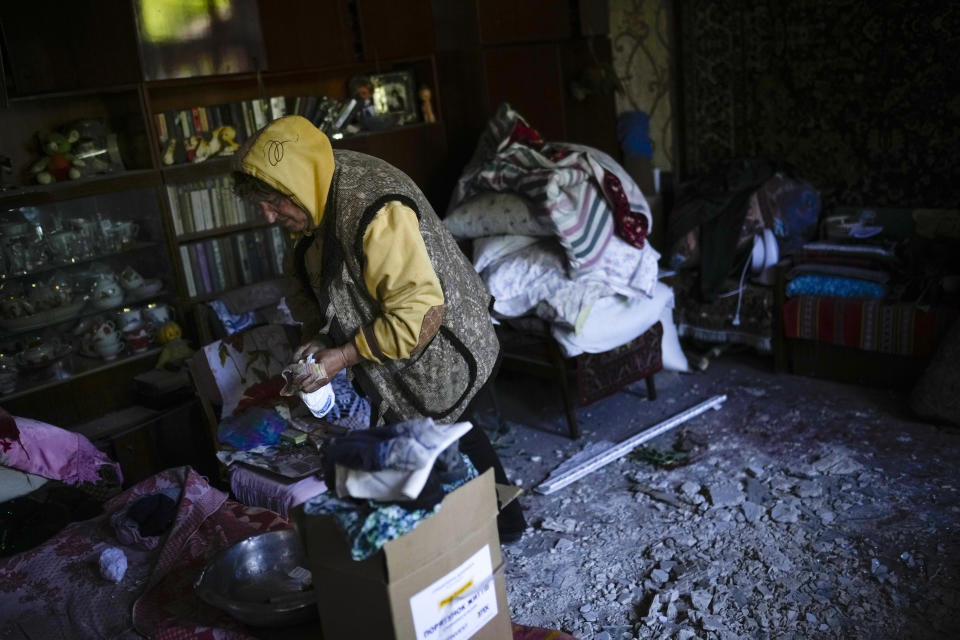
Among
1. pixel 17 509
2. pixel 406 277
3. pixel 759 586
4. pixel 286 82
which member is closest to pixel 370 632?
pixel 406 277

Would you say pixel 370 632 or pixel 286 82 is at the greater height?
pixel 286 82

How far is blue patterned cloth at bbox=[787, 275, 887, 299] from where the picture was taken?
3900 mm

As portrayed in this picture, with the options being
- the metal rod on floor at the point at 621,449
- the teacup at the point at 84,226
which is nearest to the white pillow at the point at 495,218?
the metal rod on floor at the point at 621,449

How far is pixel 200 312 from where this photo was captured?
3668 mm

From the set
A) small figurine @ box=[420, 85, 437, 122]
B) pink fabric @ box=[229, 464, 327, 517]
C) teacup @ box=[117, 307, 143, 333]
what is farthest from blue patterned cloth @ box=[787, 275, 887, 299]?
teacup @ box=[117, 307, 143, 333]

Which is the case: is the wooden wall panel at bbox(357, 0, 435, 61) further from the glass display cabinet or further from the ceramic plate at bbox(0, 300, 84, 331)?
the ceramic plate at bbox(0, 300, 84, 331)

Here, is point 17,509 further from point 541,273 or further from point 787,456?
point 787,456

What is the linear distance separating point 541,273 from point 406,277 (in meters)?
1.85

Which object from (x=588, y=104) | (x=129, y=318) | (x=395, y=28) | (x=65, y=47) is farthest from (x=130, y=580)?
(x=588, y=104)

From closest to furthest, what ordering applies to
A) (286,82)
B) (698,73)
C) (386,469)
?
(386,469)
(286,82)
(698,73)

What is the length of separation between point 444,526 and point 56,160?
2830mm

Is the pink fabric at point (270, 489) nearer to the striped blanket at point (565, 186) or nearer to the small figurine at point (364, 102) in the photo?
the striped blanket at point (565, 186)

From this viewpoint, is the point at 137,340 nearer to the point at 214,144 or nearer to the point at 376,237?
the point at 214,144

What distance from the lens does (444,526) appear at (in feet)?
4.17
